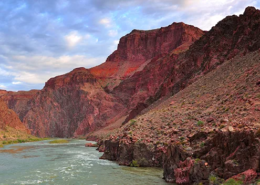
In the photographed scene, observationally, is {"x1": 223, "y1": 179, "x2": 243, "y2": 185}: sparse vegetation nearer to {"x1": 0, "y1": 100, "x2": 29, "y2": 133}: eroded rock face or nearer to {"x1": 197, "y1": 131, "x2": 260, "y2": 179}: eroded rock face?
{"x1": 197, "y1": 131, "x2": 260, "y2": 179}: eroded rock face

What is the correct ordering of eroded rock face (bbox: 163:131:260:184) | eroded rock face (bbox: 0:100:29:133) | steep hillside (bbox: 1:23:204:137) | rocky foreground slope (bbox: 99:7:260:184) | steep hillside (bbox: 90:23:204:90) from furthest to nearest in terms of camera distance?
steep hillside (bbox: 90:23:204:90)
steep hillside (bbox: 1:23:204:137)
eroded rock face (bbox: 0:100:29:133)
rocky foreground slope (bbox: 99:7:260:184)
eroded rock face (bbox: 163:131:260:184)

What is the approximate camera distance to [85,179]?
17.2 meters

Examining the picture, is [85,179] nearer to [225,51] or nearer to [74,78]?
[225,51]

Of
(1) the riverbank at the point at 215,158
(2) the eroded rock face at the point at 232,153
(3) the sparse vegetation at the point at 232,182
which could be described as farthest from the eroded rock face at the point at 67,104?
(3) the sparse vegetation at the point at 232,182

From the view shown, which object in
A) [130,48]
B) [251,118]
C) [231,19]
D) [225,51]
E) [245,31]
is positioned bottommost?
[251,118]

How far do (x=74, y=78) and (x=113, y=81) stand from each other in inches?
912

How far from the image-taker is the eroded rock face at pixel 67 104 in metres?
126

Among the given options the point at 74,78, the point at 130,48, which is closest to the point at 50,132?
the point at 74,78

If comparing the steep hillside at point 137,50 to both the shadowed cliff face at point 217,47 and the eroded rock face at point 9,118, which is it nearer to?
the eroded rock face at point 9,118

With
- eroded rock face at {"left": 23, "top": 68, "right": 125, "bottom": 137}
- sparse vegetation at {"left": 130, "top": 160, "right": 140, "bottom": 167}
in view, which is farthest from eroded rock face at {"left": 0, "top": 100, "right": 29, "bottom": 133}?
sparse vegetation at {"left": 130, "top": 160, "right": 140, "bottom": 167}

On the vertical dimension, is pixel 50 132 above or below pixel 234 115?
below

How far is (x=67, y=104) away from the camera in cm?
14075

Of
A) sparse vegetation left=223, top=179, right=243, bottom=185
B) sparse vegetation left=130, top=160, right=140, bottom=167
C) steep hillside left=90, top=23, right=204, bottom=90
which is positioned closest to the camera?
sparse vegetation left=223, top=179, right=243, bottom=185

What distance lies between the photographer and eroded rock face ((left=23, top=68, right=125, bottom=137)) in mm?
125562
